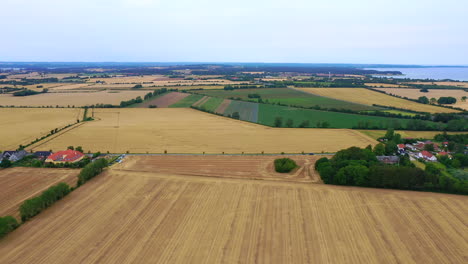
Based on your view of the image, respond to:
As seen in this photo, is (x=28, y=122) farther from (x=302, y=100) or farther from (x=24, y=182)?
(x=302, y=100)

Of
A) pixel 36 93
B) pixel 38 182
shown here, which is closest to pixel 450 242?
pixel 38 182

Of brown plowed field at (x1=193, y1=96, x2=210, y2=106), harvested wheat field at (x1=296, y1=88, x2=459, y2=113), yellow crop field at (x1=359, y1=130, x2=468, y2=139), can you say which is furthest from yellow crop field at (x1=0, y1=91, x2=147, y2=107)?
harvested wheat field at (x1=296, y1=88, x2=459, y2=113)

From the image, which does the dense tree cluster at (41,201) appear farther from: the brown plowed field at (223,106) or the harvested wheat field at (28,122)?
the brown plowed field at (223,106)

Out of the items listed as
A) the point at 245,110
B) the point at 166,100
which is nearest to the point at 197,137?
the point at 245,110

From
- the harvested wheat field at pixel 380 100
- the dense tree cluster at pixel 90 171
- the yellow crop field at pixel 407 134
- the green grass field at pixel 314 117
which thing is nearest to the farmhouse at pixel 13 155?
the dense tree cluster at pixel 90 171

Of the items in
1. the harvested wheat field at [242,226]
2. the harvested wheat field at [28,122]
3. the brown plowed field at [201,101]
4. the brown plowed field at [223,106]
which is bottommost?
the harvested wheat field at [242,226]

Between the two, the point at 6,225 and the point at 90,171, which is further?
the point at 90,171
